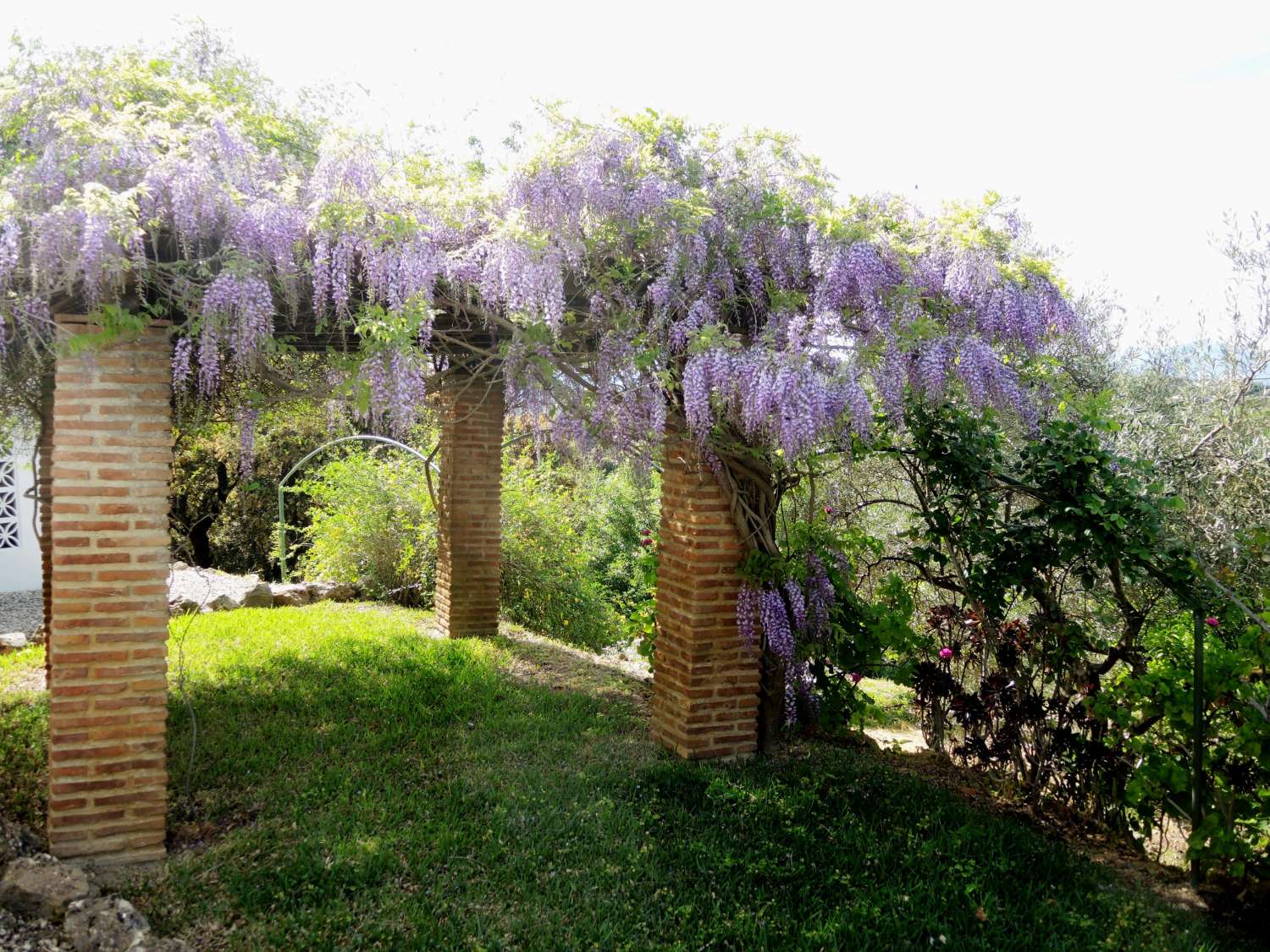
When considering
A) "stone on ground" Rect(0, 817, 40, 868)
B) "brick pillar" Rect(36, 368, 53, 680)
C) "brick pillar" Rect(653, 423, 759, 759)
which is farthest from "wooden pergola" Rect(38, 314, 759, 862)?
"brick pillar" Rect(653, 423, 759, 759)

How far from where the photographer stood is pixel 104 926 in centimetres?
281

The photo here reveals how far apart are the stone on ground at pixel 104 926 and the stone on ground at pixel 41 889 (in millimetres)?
53

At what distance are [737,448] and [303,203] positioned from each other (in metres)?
2.25

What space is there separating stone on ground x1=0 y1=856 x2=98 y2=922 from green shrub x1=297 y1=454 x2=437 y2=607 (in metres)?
5.12

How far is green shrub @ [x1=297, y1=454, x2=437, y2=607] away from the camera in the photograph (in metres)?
8.33

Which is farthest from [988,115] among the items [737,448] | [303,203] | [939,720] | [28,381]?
[28,381]

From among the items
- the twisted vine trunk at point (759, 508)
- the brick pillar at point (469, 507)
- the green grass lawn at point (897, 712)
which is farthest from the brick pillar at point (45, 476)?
the green grass lawn at point (897, 712)

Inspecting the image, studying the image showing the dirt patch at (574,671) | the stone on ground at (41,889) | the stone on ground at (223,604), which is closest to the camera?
the stone on ground at (41,889)

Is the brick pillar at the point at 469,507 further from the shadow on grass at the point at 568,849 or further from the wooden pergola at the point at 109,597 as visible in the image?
the wooden pergola at the point at 109,597

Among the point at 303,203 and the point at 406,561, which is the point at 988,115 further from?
the point at 406,561

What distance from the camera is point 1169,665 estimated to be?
12.0 feet

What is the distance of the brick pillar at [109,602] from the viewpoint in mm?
3318

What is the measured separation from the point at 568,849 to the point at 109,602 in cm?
208

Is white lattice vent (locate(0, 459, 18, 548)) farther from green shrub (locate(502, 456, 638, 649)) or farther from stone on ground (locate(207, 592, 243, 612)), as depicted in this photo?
green shrub (locate(502, 456, 638, 649))
